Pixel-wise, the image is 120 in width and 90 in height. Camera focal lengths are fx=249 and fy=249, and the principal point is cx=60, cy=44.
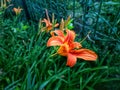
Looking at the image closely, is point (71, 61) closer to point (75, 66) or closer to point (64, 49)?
point (64, 49)

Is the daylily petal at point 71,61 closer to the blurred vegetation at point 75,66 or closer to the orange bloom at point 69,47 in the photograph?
the orange bloom at point 69,47

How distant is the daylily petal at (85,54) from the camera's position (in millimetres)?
1749

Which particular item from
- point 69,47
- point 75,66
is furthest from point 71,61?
point 75,66

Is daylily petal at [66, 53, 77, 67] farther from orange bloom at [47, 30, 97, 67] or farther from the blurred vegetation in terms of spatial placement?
the blurred vegetation

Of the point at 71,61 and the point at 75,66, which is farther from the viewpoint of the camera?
the point at 75,66

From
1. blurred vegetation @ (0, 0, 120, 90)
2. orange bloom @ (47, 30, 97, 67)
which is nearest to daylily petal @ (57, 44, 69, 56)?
orange bloom @ (47, 30, 97, 67)

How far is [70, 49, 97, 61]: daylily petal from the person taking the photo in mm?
1749

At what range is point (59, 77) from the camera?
181 cm

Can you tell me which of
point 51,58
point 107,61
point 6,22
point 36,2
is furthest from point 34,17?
point 107,61

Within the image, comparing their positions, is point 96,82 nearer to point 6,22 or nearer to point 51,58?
point 51,58

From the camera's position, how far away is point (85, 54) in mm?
1776

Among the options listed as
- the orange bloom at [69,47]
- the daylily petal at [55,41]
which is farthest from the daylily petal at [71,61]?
the daylily petal at [55,41]

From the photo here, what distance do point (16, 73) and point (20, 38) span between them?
70cm

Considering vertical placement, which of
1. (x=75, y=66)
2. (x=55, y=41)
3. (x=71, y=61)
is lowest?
(x=75, y=66)
